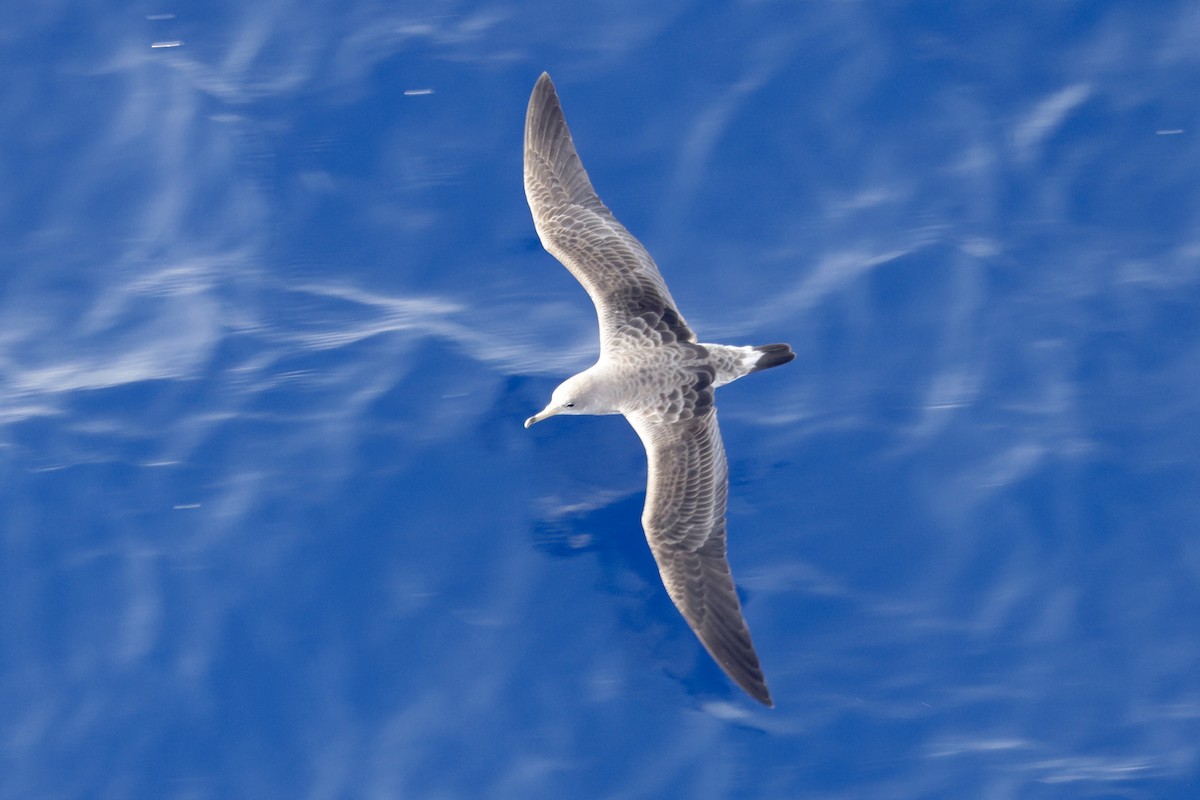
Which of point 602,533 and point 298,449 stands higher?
point 298,449

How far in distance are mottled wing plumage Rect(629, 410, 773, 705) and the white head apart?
41 centimetres

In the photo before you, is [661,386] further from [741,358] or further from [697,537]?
[697,537]

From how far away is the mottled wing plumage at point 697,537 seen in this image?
912cm

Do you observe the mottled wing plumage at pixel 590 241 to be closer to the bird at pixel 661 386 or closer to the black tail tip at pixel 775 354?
the bird at pixel 661 386

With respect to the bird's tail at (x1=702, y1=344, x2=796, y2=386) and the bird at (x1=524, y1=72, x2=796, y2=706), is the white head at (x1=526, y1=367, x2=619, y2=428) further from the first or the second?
the bird's tail at (x1=702, y1=344, x2=796, y2=386)

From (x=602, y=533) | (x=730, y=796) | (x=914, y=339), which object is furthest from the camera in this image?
(x=914, y=339)

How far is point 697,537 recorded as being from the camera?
9.30m

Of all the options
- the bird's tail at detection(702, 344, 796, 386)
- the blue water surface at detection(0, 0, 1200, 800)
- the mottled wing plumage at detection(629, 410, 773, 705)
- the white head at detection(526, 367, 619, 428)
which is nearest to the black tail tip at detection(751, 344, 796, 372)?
the bird's tail at detection(702, 344, 796, 386)

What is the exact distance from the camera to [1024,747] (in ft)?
29.6

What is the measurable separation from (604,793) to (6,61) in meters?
8.15

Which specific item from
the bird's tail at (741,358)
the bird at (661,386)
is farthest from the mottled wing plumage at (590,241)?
the bird's tail at (741,358)

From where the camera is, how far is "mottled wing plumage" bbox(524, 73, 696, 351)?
10023mm

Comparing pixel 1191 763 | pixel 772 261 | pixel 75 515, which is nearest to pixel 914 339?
pixel 772 261

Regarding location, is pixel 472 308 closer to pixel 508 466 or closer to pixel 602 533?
pixel 508 466
